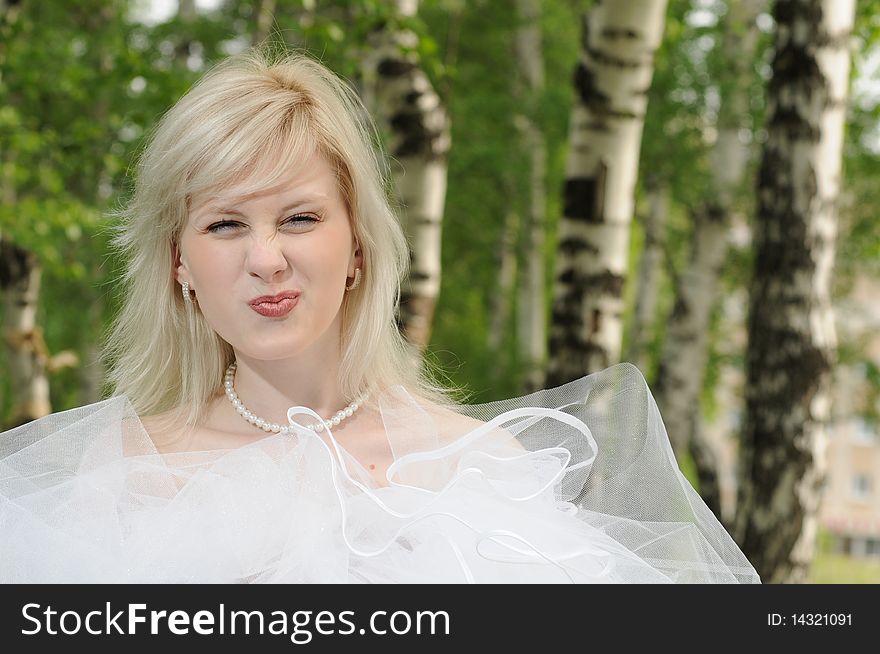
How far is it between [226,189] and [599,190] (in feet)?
10.9

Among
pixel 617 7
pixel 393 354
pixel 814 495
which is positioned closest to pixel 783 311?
pixel 814 495

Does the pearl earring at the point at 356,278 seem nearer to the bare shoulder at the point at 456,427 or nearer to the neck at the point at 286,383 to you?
the neck at the point at 286,383

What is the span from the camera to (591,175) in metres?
5.36

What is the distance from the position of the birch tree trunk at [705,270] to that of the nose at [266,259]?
10.5 metres

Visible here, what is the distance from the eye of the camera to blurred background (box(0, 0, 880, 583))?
5.38 metres

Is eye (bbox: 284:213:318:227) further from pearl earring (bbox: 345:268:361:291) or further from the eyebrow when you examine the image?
pearl earring (bbox: 345:268:361:291)

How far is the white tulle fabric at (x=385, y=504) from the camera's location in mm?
2137

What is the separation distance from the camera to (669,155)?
1343cm

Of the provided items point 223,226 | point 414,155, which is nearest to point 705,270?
point 414,155

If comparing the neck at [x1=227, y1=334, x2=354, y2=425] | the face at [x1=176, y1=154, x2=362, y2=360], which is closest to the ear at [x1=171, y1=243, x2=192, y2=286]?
the face at [x1=176, y1=154, x2=362, y2=360]

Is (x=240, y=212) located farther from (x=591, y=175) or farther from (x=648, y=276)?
(x=648, y=276)

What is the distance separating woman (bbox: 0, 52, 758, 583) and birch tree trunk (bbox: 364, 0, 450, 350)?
134 inches

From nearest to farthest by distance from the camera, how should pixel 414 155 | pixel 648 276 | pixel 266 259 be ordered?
pixel 266 259
pixel 414 155
pixel 648 276

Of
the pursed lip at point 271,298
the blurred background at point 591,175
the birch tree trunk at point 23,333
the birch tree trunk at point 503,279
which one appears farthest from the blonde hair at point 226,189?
the birch tree trunk at point 503,279
